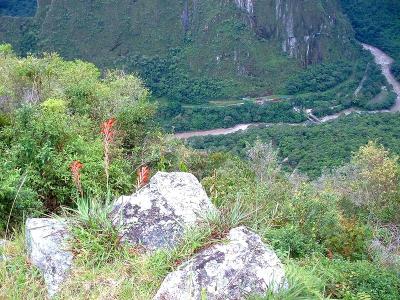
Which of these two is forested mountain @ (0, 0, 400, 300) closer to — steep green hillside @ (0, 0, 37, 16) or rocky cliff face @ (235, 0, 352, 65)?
rocky cliff face @ (235, 0, 352, 65)

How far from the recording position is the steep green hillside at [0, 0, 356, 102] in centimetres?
5666

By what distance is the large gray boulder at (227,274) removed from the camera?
8.87 ft

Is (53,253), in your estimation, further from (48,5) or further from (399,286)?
(48,5)

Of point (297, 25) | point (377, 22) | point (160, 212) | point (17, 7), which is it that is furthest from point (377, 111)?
point (17, 7)

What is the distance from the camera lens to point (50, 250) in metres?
2.97

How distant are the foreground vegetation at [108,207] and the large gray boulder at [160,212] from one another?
0.11 metres

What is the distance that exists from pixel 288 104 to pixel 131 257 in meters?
49.4

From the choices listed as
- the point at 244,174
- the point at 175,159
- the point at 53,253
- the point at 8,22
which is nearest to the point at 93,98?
the point at 175,159

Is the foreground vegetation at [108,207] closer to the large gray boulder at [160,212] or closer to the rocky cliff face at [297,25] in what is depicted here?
the large gray boulder at [160,212]

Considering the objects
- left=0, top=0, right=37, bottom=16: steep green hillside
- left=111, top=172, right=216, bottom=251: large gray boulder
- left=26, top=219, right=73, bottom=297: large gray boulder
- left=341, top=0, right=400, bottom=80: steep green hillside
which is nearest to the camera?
left=26, top=219, right=73, bottom=297: large gray boulder

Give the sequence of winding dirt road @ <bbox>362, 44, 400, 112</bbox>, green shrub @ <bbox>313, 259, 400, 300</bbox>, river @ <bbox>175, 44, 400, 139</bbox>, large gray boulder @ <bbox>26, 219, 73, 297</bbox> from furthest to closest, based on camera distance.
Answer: winding dirt road @ <bbox>362, 44, 400, 112</bbox>, river @ <bbox>175, 44, 400, 139</bbox>, green shrub @ <bbox>313, 259, 400, 300</bbox>, large gray boulder @ <bbox>26, 219, 73, 297</bbox>

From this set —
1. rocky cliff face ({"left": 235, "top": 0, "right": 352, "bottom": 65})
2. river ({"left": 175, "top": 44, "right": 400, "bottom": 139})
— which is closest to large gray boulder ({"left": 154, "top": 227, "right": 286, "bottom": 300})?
river ({"left": 175, "top": 44, "right": 400, "bottom": 139})

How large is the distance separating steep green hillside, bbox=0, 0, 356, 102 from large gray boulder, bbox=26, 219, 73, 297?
5252 centimetres

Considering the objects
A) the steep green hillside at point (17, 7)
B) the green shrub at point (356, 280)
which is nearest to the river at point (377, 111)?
the steep green hillside at point (17, 7)
